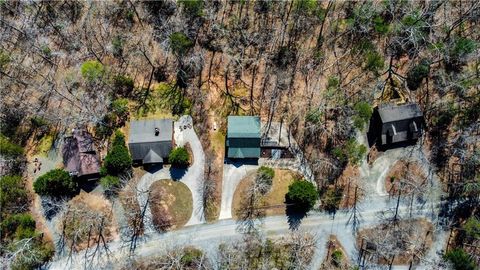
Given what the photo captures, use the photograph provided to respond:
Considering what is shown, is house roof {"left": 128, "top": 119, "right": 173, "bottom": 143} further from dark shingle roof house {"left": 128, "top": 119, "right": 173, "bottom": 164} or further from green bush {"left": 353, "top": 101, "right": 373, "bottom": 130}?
green bush {"left": 353, "top": 101, "right": 373, "bottom": 130}

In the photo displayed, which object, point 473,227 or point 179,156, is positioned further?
point 179,156

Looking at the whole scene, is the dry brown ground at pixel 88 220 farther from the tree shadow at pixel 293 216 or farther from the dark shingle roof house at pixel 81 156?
the tree shadow at pixel 293 216

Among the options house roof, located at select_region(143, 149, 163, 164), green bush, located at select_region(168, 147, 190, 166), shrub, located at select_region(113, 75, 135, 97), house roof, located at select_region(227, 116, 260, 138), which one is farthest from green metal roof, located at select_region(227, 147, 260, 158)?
shrub, located at select_region(113, 75, 135, 97)

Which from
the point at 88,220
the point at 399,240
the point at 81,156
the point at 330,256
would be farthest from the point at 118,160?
the point at 399,240

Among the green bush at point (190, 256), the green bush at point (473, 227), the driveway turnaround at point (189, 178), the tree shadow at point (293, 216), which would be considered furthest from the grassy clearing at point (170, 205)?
the green bush at point (473, 227)

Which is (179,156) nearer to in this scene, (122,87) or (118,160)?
(118,160)

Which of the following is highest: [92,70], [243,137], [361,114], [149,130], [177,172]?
[92,70]
